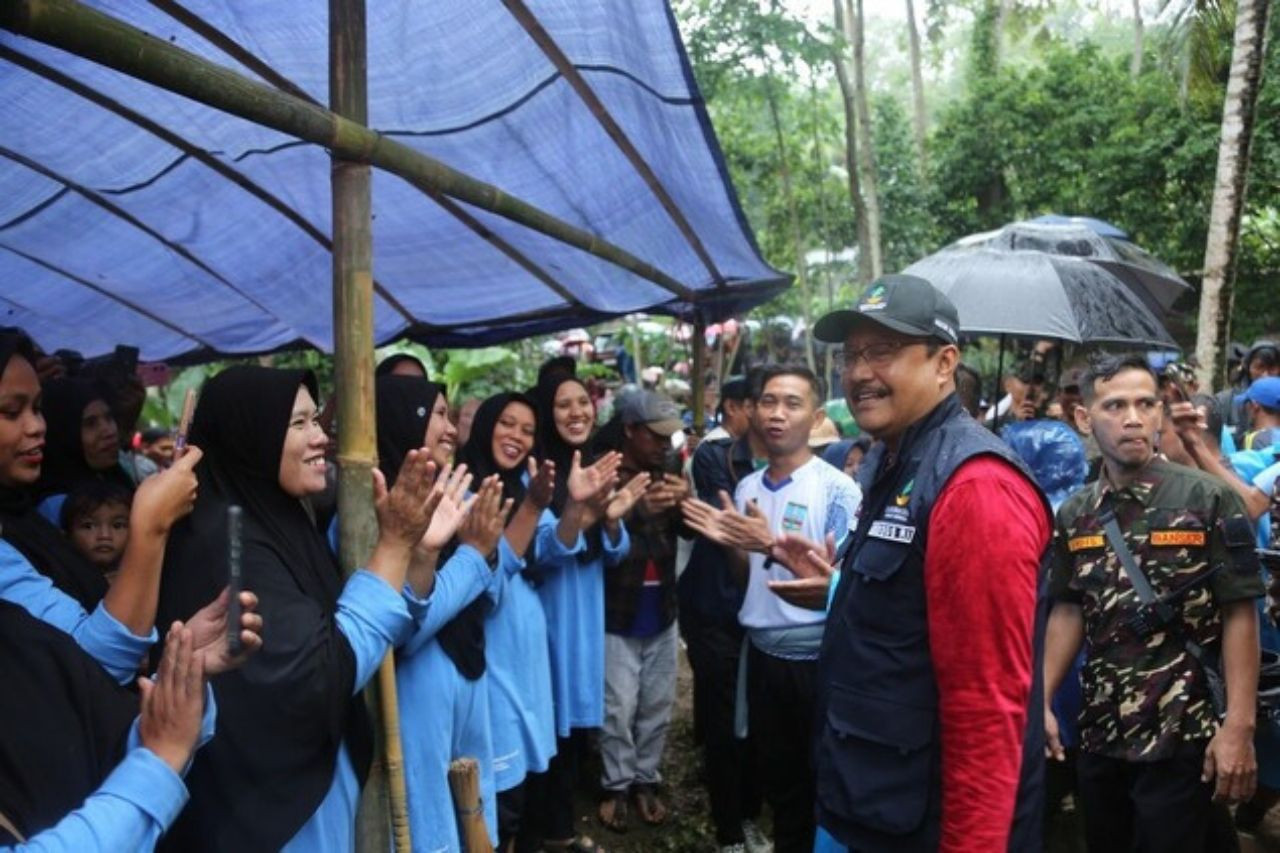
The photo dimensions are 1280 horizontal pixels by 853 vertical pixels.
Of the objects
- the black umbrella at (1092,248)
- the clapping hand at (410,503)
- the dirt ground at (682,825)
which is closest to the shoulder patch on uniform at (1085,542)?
the dirt ground at (682,825)

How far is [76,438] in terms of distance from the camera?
12.1 ft

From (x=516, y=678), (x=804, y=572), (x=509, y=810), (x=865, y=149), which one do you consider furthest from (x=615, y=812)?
(x=865, y=149)

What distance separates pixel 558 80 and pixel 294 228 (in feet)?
5.68

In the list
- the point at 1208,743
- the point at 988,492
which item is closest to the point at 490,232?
the point at 988,492

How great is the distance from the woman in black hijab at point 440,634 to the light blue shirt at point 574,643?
0.93 m

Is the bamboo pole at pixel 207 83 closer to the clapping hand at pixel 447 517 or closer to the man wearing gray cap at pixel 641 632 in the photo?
the clapping hand at pixel 447 517

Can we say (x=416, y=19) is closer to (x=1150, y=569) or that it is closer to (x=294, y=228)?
(x=294, y=228)

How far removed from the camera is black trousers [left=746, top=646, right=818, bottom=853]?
391cm

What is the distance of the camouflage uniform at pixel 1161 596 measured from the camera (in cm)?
292

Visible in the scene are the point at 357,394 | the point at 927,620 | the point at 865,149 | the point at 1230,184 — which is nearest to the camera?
the point at 927,620

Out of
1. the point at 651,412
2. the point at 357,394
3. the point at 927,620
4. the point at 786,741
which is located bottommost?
the point at 786,741

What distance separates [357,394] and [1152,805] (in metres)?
2.64

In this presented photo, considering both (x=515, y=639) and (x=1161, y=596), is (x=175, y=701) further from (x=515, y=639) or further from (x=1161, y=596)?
(x=1161, y=596)

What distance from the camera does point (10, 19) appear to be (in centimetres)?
155
